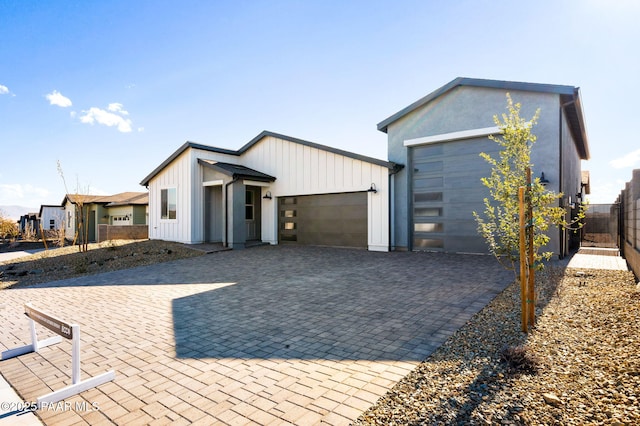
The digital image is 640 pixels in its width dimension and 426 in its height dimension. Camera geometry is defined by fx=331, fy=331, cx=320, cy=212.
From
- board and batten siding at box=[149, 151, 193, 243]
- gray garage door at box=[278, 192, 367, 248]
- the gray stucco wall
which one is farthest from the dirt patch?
the gray stucco wall

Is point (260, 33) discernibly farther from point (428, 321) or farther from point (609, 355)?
point (609, 355)

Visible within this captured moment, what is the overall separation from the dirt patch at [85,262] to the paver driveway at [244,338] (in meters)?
1.50

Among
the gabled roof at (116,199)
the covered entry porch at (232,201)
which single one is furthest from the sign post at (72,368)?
the gabled roof at (116,199)

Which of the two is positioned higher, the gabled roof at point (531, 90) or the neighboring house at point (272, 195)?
the gabled roof at point (531, 90)

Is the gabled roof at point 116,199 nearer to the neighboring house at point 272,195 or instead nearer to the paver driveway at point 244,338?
the neighboring house at point 272,195

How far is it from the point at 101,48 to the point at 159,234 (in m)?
8.77

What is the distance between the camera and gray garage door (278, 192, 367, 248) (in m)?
13.7

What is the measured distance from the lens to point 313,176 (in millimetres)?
14578

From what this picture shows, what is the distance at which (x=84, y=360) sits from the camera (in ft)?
12.1

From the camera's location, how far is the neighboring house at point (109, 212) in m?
26.3

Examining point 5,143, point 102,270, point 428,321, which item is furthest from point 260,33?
point 5,143

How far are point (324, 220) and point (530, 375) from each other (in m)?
11.8

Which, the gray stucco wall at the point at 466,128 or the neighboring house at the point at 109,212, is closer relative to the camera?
the gray stucco wall at the point at 466,128

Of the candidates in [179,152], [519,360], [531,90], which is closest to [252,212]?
[179,152]
